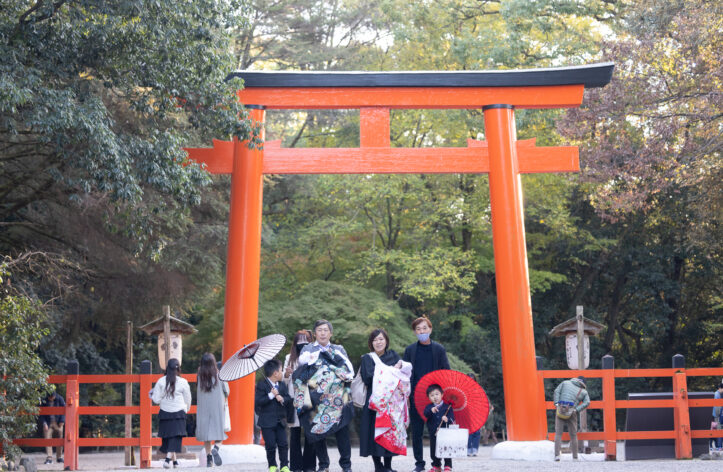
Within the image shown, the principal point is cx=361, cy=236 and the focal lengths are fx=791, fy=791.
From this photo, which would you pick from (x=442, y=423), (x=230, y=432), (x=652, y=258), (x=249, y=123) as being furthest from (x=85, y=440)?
(x=652, y=258)

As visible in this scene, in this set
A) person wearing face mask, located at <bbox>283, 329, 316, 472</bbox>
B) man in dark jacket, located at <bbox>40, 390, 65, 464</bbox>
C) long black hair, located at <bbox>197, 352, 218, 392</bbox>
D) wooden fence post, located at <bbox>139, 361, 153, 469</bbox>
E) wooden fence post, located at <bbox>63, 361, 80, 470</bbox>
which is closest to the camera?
person wearing face mask, located at <bbox>283, 329, 316, 472</bbox>

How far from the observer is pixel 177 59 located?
8672 mm

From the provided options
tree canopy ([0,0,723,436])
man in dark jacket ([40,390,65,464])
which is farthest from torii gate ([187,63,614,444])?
man in dark jacket ([40,390,65,464])

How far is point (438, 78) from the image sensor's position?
1037cm

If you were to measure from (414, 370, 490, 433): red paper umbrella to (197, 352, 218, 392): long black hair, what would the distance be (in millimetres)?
2958

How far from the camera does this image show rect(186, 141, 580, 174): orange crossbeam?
10344 millimetres

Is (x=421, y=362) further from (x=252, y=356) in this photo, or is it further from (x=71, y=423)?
(x=71, y=423)

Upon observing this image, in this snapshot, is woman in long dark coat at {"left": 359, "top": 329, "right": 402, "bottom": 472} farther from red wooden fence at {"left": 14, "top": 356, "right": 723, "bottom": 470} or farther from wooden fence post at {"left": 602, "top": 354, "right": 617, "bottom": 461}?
wooden fence post at {"left": 602, "top": 354, "right": 617, "bottom": 461}

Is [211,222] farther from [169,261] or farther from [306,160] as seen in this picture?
[306,160]

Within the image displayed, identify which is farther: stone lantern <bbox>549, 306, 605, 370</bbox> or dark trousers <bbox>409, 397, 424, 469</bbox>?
stone lantern <bbox>549, 306, 605, 370</bbox>

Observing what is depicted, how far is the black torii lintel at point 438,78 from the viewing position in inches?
404

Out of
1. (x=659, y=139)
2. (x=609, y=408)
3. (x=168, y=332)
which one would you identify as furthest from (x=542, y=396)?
(x=168, y=332)

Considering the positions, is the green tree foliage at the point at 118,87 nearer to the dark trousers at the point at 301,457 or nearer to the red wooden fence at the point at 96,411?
the red wooden fence at the point at 96,411

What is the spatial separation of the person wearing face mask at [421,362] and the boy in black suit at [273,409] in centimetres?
120
